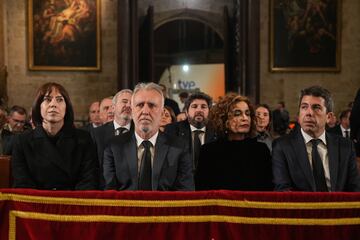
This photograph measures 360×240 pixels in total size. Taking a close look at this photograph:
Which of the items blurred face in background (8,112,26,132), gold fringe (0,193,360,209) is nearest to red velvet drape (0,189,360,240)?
gold fringe (0,193,360,209)

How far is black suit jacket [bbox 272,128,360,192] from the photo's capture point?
3518 mm

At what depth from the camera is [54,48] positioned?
544 inches

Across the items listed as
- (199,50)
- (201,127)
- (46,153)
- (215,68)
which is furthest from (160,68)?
(46,153)

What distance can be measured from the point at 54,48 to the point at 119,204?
1175 centimetres

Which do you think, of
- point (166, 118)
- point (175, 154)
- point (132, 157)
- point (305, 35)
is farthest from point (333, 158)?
point (305, 35)

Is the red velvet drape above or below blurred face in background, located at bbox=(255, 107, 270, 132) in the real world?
below

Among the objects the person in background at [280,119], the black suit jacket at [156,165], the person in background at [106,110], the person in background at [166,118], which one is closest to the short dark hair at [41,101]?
the black suit jacket at [156,165]

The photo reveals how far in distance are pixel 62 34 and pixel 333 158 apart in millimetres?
11411

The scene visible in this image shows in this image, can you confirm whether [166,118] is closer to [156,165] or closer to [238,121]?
[238,121]

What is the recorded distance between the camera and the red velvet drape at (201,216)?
8.77 feet

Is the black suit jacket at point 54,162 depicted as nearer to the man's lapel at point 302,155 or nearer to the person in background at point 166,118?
the man's lapel at point 302,155

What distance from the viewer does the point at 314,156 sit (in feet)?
11.8

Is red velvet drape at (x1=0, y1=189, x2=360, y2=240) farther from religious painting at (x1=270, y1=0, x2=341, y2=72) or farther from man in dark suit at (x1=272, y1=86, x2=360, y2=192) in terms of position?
religious painting at (x1=270, y1=0, x2=341, y2=72)

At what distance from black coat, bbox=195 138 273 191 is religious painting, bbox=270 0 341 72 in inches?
427
